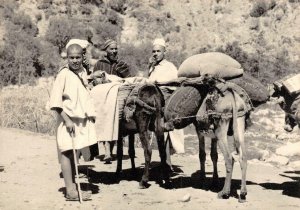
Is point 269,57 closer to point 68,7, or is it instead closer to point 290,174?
point 68,7

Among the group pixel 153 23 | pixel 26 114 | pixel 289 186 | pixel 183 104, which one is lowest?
pixel 289 186

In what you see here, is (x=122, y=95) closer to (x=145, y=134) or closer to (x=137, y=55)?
(x=145, y=134)

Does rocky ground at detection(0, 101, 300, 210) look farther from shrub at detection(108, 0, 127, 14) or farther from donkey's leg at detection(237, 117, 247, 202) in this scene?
shrub at detection(108, 0, 127, 14)

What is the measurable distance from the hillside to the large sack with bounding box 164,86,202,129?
20035mm

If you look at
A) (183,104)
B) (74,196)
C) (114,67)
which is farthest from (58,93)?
(114,67)

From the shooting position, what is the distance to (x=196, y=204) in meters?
6.94

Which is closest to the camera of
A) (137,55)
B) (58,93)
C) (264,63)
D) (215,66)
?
(58,93)

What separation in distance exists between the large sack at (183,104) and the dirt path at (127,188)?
3.71 ft

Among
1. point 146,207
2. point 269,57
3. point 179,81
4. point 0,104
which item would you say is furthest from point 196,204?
point 269,57

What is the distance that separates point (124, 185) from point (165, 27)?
85.7 feet

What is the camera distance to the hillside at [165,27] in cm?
2927

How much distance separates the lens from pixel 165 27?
109ft

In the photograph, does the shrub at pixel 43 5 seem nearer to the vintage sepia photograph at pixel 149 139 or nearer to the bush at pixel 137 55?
the bush at pixel 137 55

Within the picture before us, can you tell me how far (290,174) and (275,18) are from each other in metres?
26.4
